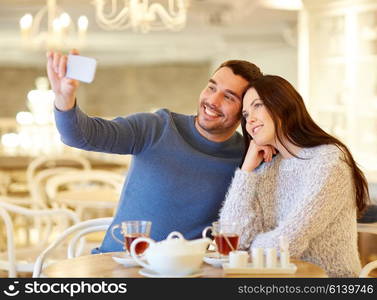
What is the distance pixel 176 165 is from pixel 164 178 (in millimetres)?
52

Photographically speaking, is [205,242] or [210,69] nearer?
[205,242]

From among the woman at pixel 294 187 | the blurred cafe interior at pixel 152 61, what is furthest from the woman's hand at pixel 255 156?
the blurred cafe interior at pixel 152 61

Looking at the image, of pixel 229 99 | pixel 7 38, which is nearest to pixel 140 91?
pixel 7 38

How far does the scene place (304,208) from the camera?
6.51 ft

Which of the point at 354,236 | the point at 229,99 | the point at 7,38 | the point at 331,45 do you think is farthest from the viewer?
the point at 7,38

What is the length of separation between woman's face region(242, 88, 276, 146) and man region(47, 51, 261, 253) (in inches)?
7.4

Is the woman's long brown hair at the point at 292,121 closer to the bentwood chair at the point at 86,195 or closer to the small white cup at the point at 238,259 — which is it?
the small white cup at the point at 238,259

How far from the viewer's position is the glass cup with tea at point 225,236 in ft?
6.09

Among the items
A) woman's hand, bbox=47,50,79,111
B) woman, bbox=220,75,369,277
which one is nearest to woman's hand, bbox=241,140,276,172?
woman, bbox=220,75,369,277

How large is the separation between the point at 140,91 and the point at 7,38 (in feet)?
13.7

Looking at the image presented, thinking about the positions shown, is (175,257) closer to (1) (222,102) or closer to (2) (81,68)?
(2) (81,68)

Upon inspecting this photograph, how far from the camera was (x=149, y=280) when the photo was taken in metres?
1.72

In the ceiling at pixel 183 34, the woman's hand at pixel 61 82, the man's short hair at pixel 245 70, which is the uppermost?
the ceiling at pixel 183 34

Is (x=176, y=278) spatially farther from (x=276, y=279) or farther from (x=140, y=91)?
(x=140, y=91)
